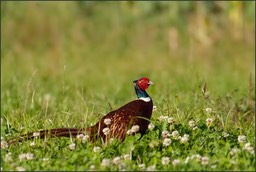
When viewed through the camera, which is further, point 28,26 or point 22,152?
point 28,26

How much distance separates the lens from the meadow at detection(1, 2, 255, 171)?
18.9ft

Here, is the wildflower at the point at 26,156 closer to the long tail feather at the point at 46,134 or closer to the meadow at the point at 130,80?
the meadow at the point at 130,80

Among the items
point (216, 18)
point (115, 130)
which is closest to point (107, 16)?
point (216, 18)

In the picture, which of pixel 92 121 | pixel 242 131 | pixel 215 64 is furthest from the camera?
pixel 215 64

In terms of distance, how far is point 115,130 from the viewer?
20.1 feet

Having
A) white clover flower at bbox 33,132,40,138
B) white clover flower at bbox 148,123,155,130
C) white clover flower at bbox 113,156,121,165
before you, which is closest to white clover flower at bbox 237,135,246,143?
white clover flower at bbox 148,123,155,130

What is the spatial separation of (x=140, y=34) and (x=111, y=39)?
27.6 inches

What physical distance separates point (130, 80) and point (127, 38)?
4.43m

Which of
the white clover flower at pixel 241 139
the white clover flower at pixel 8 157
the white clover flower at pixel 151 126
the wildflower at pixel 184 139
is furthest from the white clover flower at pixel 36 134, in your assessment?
the white clover flower at pixel 241 139

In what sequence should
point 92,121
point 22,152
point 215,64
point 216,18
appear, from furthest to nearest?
point 216,18
point 215,64
point 92,121
point 22,152

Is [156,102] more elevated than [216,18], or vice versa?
[216,18]

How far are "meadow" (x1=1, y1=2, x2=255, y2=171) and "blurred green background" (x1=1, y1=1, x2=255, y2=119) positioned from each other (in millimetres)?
27

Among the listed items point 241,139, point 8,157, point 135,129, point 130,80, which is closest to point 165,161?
point 135,129

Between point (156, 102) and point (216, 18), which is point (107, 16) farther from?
point (156, 102)
